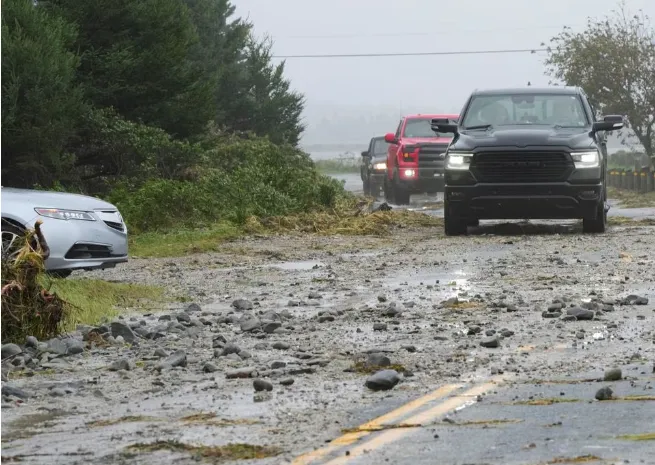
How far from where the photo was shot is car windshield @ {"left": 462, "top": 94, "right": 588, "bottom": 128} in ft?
73.1

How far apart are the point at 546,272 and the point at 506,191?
19.3 feet

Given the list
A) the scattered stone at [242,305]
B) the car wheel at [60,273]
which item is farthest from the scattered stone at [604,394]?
the car wheel at [60,273]

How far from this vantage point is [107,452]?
6.52 metres

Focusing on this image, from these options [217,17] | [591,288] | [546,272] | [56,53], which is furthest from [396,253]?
[217,17]

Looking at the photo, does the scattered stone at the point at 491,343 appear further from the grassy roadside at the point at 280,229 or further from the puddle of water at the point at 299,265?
the grassy roadside at the point at 280,229

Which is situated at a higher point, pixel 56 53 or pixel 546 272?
pixel 56 53

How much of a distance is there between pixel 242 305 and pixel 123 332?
2.13m

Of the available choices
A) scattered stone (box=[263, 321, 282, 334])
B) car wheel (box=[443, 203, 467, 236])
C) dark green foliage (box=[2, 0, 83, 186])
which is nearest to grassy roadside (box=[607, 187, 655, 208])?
car wheel (box=[443, 203, 467, 236])

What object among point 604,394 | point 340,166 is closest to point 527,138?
point 604,394

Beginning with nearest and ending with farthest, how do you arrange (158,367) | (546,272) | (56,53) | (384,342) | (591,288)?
(158,367)
(384,342)
(591,288)
(546,272)
(56,53)

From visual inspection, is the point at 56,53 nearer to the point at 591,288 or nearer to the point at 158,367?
the point at 591,288

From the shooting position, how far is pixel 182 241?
21.2 metres

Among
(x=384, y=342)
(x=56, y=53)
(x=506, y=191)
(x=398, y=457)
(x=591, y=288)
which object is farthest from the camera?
(x=56, y=53)

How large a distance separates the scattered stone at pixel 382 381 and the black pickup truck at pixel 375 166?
32013 millimetres
